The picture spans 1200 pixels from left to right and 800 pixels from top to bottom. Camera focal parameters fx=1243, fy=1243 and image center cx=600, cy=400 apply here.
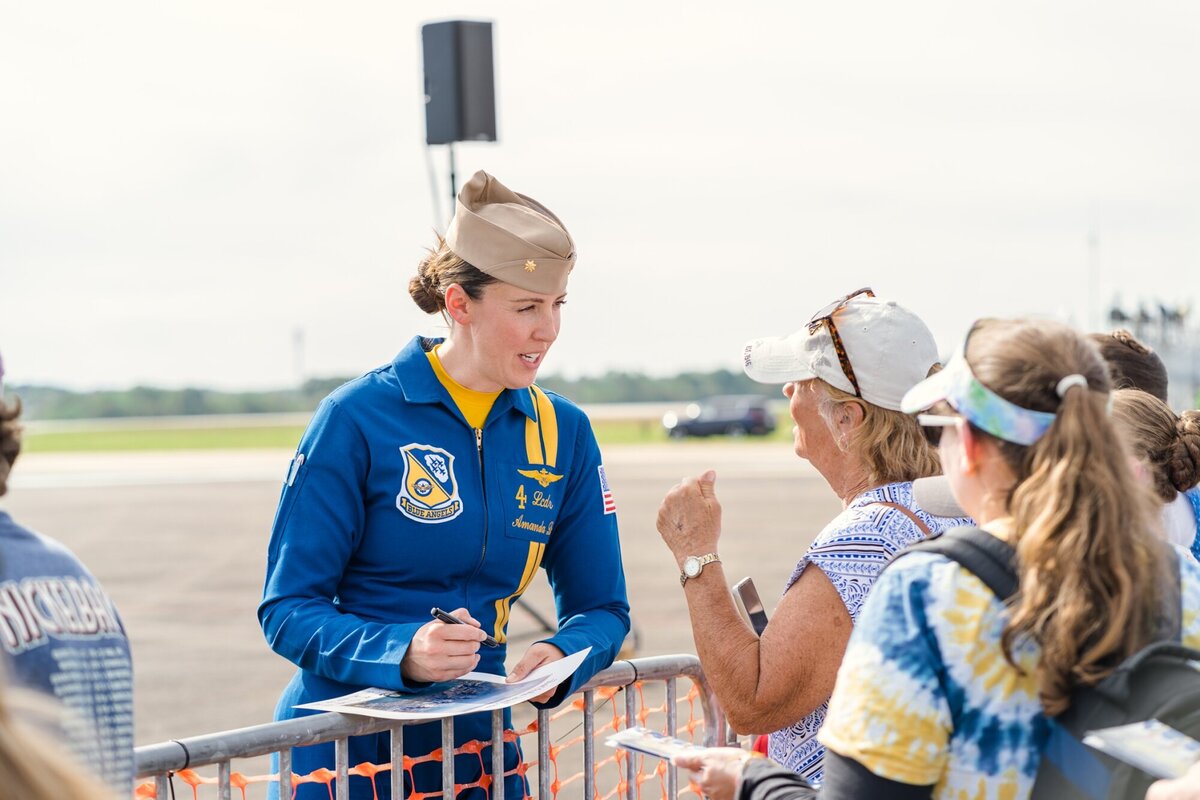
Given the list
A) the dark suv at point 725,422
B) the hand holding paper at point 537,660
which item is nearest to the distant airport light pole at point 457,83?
the hand holding paper at point 537,660

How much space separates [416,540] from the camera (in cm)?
269

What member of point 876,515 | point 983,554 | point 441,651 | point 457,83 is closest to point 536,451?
point 441,651

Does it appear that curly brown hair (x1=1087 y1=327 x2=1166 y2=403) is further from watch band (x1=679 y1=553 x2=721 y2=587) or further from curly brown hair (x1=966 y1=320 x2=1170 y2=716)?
curly brown hair (x1=966 y1=320 x2=1170 y2=716)

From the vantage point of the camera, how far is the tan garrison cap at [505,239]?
2.80m

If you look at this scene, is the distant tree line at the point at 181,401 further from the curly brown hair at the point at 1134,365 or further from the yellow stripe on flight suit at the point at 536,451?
the yellow stripe on flight suit at the point at 536,451

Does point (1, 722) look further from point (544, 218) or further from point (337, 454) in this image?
point (544, 218)

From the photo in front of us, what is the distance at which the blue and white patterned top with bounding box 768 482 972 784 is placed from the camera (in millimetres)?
2385

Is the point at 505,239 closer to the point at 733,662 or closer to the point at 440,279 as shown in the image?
the point at 440,279

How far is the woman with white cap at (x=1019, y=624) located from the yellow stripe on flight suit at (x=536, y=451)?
4.18ft

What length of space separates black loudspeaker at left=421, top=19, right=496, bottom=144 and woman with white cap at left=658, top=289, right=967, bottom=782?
305cm

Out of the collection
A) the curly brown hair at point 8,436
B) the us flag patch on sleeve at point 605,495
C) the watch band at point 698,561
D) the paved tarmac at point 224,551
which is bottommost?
the paved tarmac at point 224,551

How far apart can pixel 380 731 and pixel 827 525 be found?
108 centimetres

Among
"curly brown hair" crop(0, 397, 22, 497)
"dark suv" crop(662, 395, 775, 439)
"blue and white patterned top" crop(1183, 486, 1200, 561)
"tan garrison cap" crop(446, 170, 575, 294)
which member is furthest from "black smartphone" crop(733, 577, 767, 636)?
"dark suv" crop(662, 395, 775, 439)

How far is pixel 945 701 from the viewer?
63.4 inches
